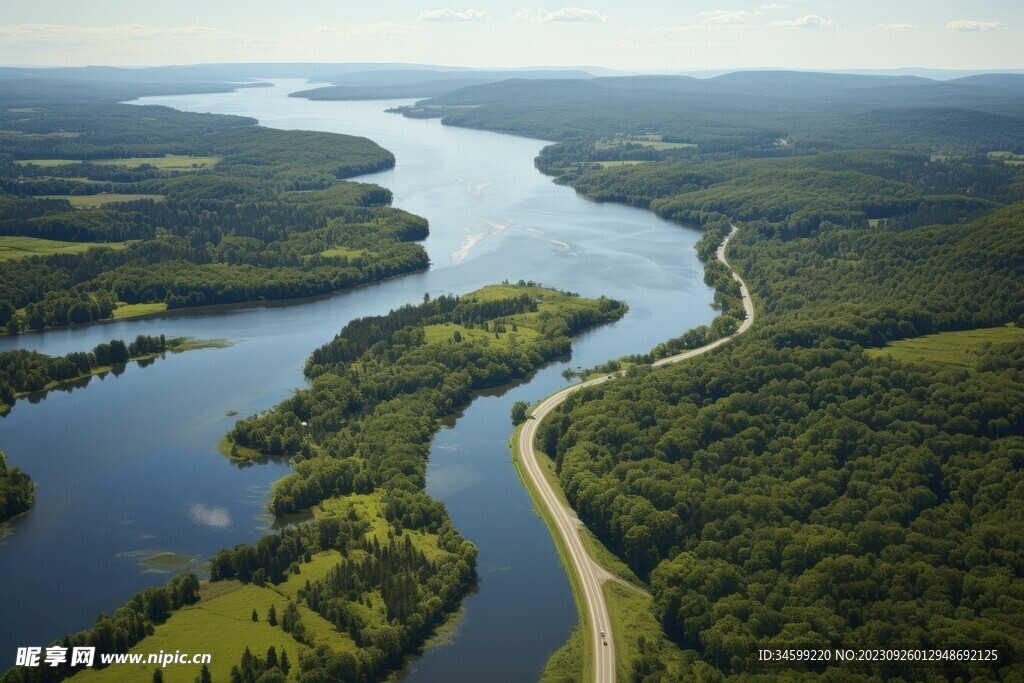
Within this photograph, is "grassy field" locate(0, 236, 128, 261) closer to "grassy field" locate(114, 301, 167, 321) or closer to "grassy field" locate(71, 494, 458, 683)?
"grassy field" locate(114, 301, 167, 321)

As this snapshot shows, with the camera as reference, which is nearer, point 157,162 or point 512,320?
point 512,320

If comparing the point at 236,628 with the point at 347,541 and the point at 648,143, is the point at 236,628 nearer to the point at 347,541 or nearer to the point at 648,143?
the point at 347,541

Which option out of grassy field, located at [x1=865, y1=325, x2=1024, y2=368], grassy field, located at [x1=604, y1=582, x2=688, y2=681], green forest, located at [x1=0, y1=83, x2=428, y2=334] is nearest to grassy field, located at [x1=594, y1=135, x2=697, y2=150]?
green forest, located at [x1=0, y1=83, x2=428, y2=334]

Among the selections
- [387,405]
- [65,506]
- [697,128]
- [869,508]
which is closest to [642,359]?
[387,405]

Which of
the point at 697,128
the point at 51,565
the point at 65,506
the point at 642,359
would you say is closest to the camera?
the point at 51,565

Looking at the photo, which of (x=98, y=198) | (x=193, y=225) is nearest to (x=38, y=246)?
(x=193, y=225)

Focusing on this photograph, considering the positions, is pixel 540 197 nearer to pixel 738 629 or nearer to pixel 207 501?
pixel 207 501
